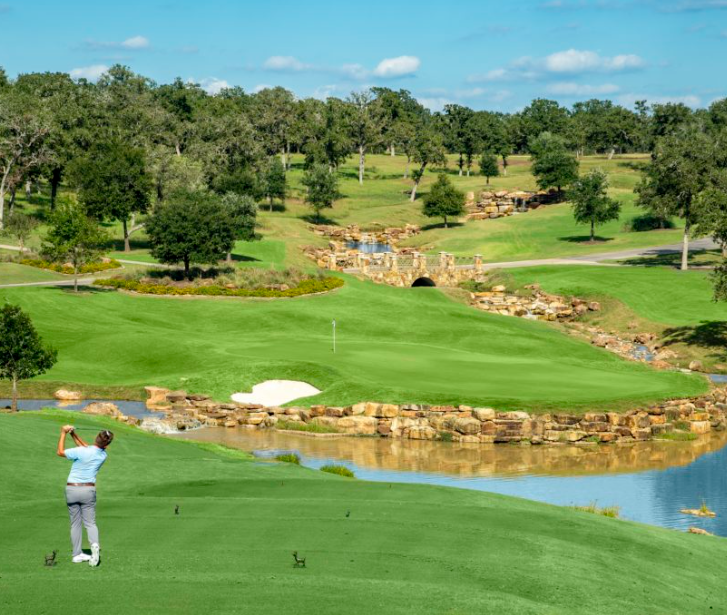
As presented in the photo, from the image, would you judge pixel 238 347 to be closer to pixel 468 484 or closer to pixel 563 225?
pixel 468 484

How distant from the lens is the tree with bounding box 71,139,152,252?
102625 mm

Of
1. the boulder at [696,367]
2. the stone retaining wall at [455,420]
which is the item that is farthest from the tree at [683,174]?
the stone retaining wall at [455,420]

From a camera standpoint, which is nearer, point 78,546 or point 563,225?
point 78,546

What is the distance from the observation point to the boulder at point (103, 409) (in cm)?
5266

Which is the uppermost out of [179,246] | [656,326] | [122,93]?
[122,93]

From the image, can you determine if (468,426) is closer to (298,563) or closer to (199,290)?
(298,563)

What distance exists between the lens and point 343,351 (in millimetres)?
66625

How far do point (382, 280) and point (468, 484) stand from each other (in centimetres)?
6162

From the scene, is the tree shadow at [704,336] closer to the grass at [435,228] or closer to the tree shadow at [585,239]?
the grass at [435,228]

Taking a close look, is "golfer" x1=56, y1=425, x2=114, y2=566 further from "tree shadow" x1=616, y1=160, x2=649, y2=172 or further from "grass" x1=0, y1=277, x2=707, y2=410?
"tree shadow" x1=616, y1=160, x2=649, y2=172

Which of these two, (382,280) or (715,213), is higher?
(715,213)

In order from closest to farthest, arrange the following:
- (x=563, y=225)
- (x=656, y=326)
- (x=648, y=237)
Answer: (x=656, y=326) < (x=648, y=237) < (x=563, y=225)

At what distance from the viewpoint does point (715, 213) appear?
3223 inches

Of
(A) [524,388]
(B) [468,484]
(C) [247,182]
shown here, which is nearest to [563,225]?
(C) [247,182]
